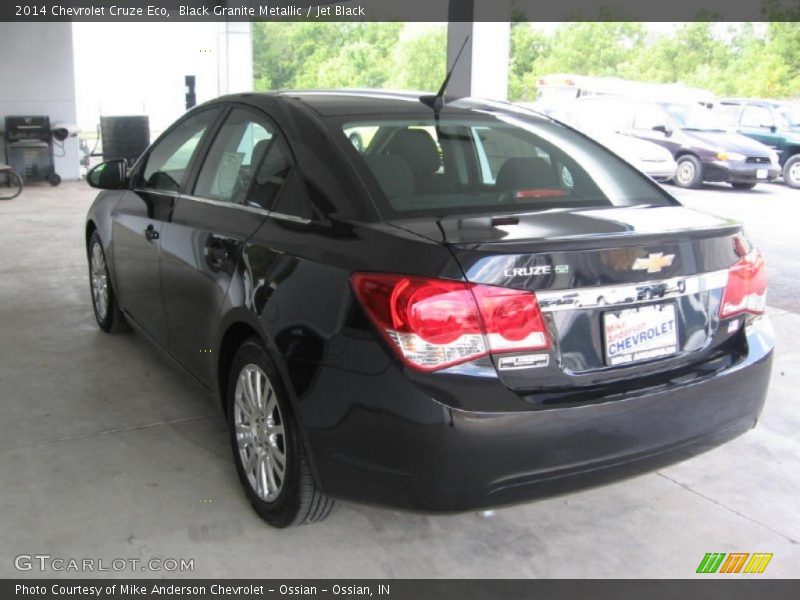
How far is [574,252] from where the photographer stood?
2.24 metres

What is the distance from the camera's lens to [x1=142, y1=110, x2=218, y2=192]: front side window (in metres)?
3.63

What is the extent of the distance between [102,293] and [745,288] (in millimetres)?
3675

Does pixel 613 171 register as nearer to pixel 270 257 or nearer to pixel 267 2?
pixel 270 257

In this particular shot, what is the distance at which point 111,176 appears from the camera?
14.0 feet

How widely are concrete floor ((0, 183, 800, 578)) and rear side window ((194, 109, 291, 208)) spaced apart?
107 centimetres

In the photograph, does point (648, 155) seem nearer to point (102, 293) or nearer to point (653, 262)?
point (102, 293)

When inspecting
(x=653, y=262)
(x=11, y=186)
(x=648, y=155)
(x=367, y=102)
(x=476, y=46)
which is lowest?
(x=11, y=186)

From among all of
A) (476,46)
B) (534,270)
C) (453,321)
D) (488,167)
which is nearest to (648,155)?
(476,46)

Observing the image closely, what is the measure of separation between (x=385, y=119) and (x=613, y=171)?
88cm

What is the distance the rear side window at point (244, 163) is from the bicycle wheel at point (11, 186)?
9.43m

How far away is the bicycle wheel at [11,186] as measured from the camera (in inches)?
462

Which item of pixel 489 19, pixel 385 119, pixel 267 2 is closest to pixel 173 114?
pixel 267 2


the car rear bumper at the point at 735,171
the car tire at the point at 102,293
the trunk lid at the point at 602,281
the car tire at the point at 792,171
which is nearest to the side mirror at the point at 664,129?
the car rear bumper at the point at 735,171

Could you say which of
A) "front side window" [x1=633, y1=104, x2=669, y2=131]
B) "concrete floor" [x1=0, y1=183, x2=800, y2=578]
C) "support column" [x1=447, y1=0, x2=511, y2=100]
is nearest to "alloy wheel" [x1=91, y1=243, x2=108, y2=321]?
"concrete floor" [x1=0, y1=183, x2=800, y2=578]
